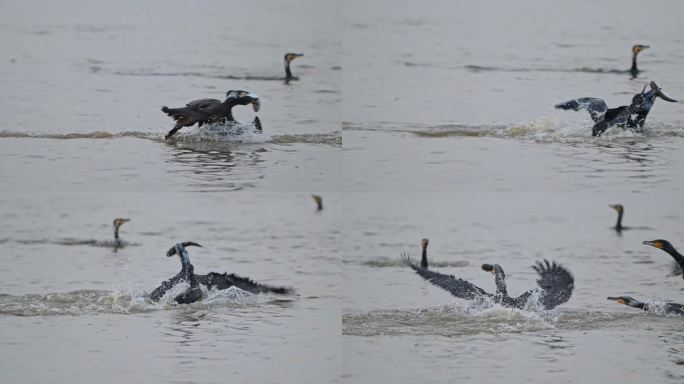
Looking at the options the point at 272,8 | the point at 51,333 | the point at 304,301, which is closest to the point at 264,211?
the point at 304,301

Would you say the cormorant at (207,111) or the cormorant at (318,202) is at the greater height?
the cormorant at (207,111)

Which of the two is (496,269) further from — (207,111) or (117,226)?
(117,226)

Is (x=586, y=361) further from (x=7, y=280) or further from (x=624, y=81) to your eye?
(x=624, y=81)

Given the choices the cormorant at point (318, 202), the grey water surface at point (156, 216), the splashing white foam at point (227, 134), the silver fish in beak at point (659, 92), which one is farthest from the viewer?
the cormorant at point (318, 202)

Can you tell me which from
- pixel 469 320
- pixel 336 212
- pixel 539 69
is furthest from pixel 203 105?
pixel 539 69

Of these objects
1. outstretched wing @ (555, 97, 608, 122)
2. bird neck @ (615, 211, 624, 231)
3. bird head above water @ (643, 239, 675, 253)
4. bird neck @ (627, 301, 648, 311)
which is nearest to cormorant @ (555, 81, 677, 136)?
outstretched wing @ (555, 97, 608, 122)

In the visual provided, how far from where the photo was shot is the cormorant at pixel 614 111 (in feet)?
58.3

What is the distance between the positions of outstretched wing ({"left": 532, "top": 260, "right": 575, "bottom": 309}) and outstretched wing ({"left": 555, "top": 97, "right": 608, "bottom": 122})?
2.72 meters

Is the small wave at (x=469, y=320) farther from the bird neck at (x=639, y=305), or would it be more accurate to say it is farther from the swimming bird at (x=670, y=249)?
the swimming bird at (x=670, y=249)

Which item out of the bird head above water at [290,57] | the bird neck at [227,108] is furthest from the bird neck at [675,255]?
the bird head above water at [290,57]

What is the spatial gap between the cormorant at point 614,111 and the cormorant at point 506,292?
2717mm

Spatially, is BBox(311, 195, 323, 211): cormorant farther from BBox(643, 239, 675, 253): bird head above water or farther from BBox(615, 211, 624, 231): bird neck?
BBox(643, 239, 675, 253): bird head above water

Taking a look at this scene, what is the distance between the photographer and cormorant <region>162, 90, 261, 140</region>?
17.1 m

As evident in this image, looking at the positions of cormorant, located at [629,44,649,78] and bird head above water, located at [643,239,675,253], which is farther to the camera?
cormorant, located at [629,44,649,78]
